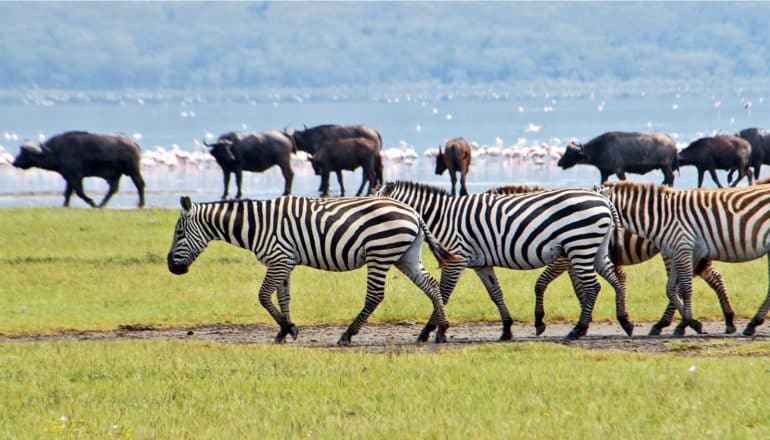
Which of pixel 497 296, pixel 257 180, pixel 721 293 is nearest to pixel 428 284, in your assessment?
pixel 497 296

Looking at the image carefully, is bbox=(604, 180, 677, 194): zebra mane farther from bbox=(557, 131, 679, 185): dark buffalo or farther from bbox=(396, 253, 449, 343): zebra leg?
bbox=(557, 131, 679, 185): dark buffalo

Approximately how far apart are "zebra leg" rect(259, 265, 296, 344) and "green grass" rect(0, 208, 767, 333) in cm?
161

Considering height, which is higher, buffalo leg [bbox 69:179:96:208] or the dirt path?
buffalo leg [bbox 69:179:96:208]

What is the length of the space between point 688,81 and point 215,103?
59.8 meters

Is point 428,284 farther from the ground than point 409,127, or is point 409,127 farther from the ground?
point 428,284

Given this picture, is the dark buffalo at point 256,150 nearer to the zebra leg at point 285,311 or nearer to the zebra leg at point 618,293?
the zebra leg at point 285,311

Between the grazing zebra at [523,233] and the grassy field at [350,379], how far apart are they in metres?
1.28

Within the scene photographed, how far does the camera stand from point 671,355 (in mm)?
12797

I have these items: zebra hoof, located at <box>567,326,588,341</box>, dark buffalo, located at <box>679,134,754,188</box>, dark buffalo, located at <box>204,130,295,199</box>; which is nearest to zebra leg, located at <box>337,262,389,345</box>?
zebra hoof, located at <box>567,326,588,341</box>

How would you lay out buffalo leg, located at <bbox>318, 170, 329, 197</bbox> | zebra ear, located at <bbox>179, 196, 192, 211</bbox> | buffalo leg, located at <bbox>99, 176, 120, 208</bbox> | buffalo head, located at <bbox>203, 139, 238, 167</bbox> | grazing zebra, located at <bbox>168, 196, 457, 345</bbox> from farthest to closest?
buffalo head, located at <bbox>203, 139, 238, 167</bbox>
buffalo leg, located at <bbox>318, 170, 329, 197</bbox>
buffalo leg, located at <bbox>99, 176, 120, 208</bbox>
zebra ear, located at <bbox>179, 196, 192, 211</bbox>
grazing zebra, located at <bbox>168, 196, 457, 345</bbox>

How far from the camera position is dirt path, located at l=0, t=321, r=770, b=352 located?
13.9 m

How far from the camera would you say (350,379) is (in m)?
11.6

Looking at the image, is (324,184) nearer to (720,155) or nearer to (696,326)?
(720,155)

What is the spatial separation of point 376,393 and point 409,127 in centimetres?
8967
